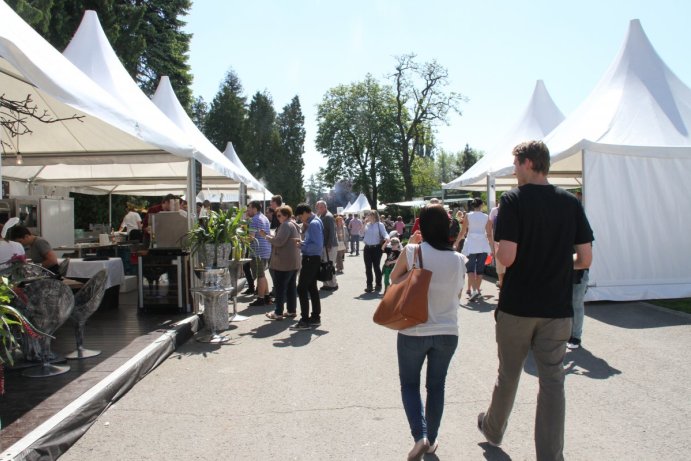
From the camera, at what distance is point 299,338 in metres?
7.94

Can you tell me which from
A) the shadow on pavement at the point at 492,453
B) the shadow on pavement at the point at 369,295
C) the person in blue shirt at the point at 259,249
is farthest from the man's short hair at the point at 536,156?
the shadow on pavement at the point at 369,295

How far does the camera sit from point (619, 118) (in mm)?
10648

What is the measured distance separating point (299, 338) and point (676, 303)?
6.77m

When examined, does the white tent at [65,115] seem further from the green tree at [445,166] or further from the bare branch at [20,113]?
the green tree at [445,166]

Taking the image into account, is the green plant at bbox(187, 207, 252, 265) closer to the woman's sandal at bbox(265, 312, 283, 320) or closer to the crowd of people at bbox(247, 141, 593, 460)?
the woman's sandal at bbox(265, 312, 283, 320)

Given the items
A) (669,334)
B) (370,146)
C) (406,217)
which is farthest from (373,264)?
(370,146)

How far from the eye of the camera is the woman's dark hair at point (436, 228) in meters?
3.71

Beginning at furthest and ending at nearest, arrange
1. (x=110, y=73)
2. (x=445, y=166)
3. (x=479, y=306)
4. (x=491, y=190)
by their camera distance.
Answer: (x=445, y=166) < (x=491, y=190) < (x=479, y=306) < (x=110, y=73)

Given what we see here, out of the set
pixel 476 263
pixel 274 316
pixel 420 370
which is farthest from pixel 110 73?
pixel 420 370

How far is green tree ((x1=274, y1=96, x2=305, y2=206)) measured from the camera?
220 feet

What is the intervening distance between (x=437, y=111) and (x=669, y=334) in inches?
1802

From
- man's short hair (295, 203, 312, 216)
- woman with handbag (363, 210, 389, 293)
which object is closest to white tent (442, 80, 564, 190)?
woman with handbag (363, 210, 389, 293)

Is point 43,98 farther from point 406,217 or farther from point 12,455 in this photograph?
point 406,217

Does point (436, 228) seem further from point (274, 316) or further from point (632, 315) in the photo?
point (632, 315)
